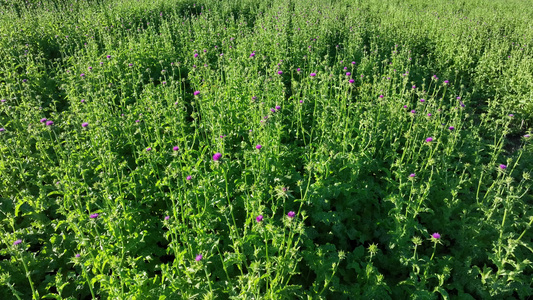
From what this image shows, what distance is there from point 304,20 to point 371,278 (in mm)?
7596

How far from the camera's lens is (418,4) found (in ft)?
46.5

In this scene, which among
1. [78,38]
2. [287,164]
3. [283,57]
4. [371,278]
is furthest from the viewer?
[78,38]

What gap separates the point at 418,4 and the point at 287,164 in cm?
1403

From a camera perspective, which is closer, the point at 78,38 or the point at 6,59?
the point at 6,59

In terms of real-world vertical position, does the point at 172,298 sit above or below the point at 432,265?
above

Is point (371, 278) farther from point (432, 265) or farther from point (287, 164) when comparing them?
point (287, 164)

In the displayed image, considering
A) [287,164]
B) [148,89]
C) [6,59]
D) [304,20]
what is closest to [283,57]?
[148,89]

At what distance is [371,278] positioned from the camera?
98.7 inches

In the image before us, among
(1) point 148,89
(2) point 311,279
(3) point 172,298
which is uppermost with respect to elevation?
(1) point 148,89

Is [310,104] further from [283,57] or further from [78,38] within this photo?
[78,38]

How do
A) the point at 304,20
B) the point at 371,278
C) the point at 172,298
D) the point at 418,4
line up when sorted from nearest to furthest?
the point at 172,298, the point at 371,278, the point at 304,20, the point at 418,4

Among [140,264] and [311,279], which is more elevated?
[140,264]

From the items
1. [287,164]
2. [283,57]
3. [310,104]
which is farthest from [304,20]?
[287,164]

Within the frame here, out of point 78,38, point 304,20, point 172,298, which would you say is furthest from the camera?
point 304,20
